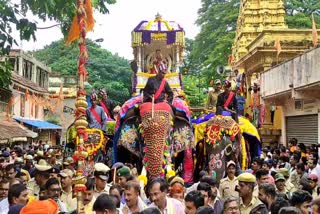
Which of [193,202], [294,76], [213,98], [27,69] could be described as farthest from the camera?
[27,69]

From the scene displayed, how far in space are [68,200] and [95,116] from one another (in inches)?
180

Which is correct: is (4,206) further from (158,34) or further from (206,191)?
(158,34)

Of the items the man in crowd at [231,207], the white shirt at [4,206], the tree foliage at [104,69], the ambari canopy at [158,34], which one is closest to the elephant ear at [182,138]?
the ambari canopy at [158,34]

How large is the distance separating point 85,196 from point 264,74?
54.6 ft

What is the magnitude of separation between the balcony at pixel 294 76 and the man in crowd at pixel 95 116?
5.74m

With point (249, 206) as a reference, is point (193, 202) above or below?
above

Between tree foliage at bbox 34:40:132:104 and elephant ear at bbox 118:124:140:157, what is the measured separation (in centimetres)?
2838

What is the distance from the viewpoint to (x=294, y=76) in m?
16.8

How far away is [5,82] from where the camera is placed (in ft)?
30.1

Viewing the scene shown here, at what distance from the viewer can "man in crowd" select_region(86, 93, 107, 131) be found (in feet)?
37.3

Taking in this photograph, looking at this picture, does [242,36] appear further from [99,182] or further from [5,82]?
[99,182]

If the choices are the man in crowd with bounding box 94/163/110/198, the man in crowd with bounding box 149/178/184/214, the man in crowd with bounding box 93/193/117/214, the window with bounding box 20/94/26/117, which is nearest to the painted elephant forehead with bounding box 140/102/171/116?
the man in crowd with bounding box 94/163/110/198

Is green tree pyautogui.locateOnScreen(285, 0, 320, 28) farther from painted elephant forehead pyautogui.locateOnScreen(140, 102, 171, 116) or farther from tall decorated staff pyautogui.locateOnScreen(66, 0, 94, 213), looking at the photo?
tall decorated staff pyautogui.locateOnScreen(66, 0, 94, 213)

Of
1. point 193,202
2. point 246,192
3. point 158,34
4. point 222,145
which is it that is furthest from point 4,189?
point 158,34
